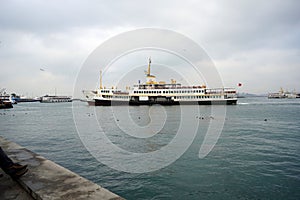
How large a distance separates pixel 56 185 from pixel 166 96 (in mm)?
55489

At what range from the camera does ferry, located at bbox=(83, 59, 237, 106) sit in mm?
55656

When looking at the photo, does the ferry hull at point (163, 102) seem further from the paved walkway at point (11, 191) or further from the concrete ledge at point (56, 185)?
the paved walkway at point (11, 191)

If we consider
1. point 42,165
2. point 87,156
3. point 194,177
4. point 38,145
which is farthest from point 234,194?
point 38,145

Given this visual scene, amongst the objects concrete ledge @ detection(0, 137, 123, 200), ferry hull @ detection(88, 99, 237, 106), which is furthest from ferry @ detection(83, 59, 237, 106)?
concrete ledge @ detection(0, 137, 123, 200)

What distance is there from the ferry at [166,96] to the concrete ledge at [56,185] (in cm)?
5258

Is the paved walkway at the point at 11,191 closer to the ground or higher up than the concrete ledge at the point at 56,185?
closer to the ground

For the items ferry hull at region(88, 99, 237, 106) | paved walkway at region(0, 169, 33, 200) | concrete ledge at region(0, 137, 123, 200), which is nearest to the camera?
concrete ledge at region(0, 137, 123, 200)

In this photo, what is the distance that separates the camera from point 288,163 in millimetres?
7559

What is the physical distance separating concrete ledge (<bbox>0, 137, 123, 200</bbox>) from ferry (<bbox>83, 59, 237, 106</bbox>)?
52.6 m

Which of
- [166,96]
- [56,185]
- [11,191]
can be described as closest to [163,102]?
[166,96]

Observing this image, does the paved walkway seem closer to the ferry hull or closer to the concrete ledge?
the concrete ledge

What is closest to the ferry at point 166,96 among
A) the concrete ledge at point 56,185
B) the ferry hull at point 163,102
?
the ferry hull at point 163,102

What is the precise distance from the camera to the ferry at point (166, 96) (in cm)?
5566

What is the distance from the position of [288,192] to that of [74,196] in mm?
5566
